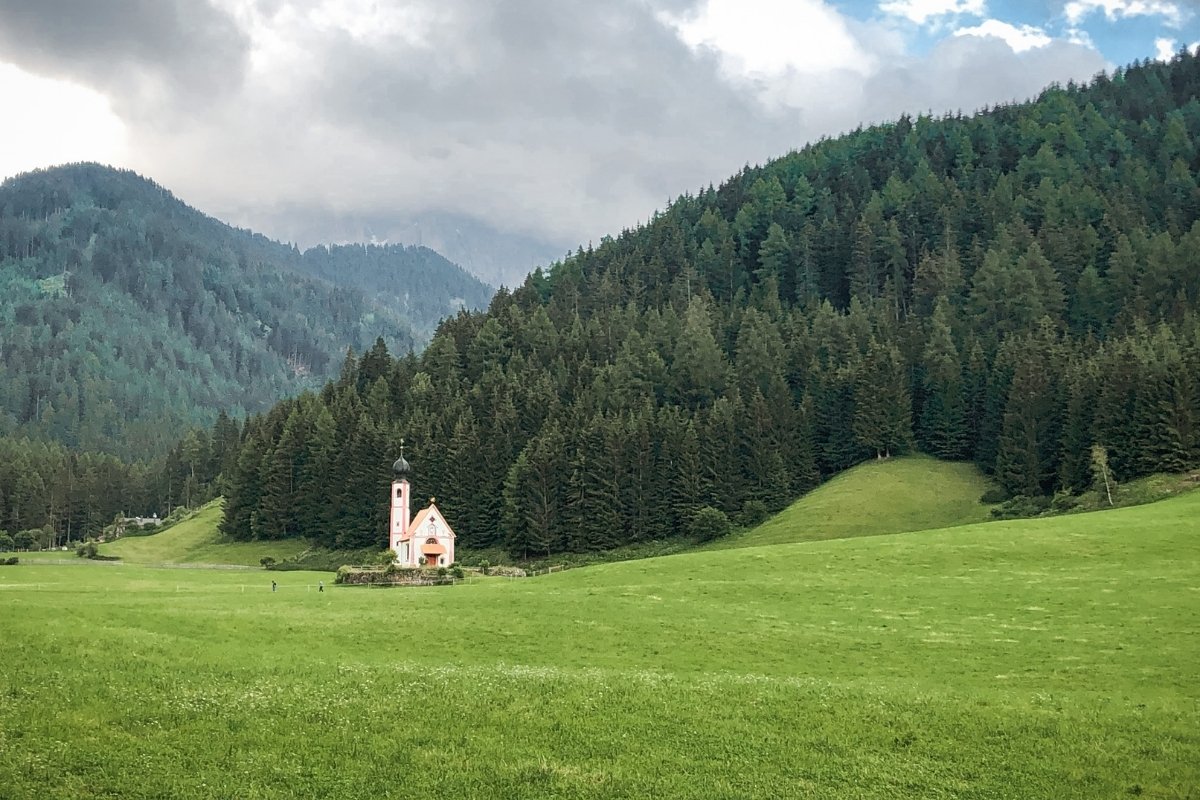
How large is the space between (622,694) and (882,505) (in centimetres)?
7396

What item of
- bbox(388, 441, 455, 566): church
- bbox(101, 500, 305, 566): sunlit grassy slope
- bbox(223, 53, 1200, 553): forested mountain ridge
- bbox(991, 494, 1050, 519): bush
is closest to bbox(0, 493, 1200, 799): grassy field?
bbox(991, 494, 1050, 519): bush

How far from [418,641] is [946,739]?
2029cm

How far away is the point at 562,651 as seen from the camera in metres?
33.7

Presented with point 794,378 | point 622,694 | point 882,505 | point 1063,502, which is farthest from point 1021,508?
point 622,694

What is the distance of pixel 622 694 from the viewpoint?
23.7m

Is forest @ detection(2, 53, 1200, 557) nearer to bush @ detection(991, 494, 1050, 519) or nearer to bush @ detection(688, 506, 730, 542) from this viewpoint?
bush @ detection(688, 506, 730, 542)

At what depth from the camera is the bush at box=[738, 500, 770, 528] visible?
10006 centimetres

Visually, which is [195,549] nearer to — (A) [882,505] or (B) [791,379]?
(B) [791,379]

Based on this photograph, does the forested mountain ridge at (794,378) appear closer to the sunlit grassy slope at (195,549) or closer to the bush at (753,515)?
the bush at (753,515)

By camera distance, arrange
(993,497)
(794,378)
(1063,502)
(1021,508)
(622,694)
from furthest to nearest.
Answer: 1. (794,378)
2. (993,497)
3. (1021,508)
4. (1063,502)
5. (622,694)

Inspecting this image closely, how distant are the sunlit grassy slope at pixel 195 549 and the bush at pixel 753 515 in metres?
56.9

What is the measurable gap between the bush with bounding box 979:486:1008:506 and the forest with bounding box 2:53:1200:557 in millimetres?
2313

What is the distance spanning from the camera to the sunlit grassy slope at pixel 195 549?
113 metres

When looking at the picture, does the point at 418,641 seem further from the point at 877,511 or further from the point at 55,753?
the point at 877,511
